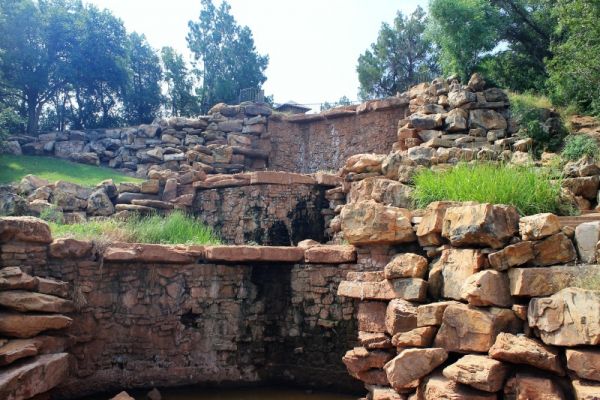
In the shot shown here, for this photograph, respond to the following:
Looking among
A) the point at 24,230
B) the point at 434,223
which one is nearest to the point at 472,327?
the point at 434,223

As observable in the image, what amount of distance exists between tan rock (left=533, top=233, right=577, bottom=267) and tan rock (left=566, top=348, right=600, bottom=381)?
2.60 feet

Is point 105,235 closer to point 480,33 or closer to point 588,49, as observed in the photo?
point 588,49

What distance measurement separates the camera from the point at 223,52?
1072 inches

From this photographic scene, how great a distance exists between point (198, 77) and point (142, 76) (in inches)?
113

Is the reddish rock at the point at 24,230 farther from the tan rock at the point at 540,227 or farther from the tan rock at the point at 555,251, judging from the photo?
the tan rock at the point at 555,251

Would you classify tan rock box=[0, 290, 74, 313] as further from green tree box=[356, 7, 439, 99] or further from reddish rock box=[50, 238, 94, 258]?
green tree box=[356, 7, 439, 99]

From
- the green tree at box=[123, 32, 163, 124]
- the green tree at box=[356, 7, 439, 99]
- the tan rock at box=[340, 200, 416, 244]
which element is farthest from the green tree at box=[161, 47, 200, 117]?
the tan rock at box=[340, 200, 416, 244]

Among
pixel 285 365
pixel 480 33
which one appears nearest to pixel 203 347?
pixel 285 365

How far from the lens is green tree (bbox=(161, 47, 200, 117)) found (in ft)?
88.2

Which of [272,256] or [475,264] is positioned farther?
[272,256]

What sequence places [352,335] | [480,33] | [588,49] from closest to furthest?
[352,335] → [588,49] → [480,33]

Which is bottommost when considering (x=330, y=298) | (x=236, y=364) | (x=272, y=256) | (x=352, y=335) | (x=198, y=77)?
(x=236, y=364)

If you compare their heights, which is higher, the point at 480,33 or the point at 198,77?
the point at 198,77

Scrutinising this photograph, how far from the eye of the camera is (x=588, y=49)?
10.9m
